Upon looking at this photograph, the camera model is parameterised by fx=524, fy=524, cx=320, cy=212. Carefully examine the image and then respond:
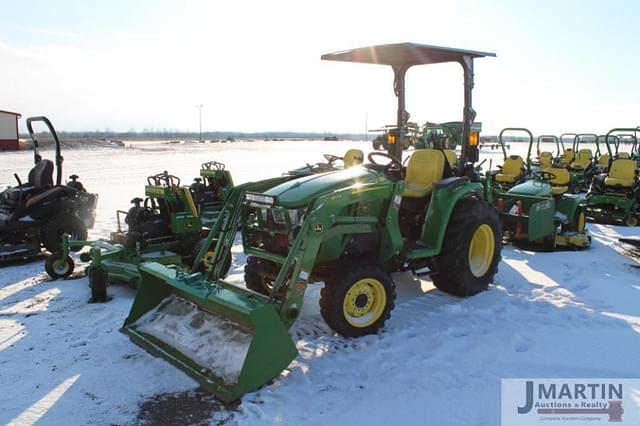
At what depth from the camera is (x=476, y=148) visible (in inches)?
226

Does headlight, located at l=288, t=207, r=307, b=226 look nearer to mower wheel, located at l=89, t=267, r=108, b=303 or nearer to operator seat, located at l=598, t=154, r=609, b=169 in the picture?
mower wheel, located at l=89, t=267, r=108, b=303

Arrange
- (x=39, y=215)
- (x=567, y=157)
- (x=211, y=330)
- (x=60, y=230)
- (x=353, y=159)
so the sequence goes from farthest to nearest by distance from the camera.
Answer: (x=567, y=157)
(x=353, y=159)
(x=60, y=230)
(x=39, y=215)
(x=211, y=330)

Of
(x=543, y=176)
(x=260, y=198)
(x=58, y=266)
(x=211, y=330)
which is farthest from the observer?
(x=543, y=176)

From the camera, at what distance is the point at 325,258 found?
4500 mm

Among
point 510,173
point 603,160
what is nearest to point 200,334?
point 510,173

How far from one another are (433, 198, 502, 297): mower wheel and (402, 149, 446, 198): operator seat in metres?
0.42

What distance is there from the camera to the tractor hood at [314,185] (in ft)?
14.4

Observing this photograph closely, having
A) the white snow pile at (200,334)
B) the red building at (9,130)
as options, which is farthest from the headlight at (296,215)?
the red building at (9,130)

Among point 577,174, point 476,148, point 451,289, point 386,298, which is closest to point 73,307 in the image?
point 386,298

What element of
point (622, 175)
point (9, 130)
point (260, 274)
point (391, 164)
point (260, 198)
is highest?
point (9, 130)

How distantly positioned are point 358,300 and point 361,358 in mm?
516

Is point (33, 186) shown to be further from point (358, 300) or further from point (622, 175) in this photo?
point (622, 175)

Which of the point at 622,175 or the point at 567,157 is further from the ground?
the point at 567,157

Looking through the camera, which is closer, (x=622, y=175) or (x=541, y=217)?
(x=541, y=217)
